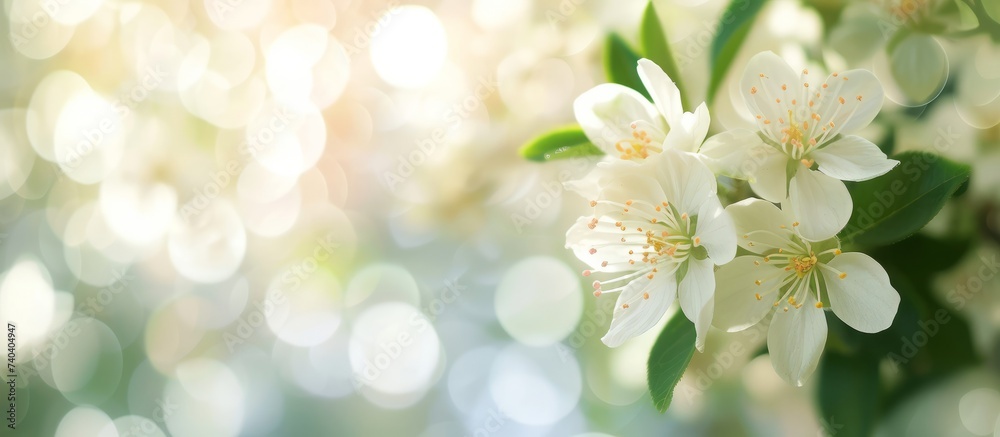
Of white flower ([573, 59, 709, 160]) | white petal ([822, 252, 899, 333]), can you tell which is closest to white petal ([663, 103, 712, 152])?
white flower ([573, 59, 709, 160])

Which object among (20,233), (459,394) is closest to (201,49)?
(20,233)

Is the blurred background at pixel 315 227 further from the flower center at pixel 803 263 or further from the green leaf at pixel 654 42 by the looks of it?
the flower center at pixel 803 263

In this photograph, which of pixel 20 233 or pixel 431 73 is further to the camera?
pixel 20 233

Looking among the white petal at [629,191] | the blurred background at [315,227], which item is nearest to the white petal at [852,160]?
the white petal at [629,191]

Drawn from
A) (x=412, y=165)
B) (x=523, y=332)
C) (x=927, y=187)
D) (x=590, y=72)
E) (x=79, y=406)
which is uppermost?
(x=927, y=187)

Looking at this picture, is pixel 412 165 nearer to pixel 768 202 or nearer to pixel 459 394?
pixel 459 394

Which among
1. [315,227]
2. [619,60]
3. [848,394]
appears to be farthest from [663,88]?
[315,227]

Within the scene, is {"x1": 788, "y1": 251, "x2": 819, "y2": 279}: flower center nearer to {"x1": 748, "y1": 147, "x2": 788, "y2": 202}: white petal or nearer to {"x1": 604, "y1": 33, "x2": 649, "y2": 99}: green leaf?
{"x1": 748, "y1": 147, "x2": 788, "y2": 202}: white petal

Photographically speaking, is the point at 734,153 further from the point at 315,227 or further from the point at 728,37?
the point at 315,227
